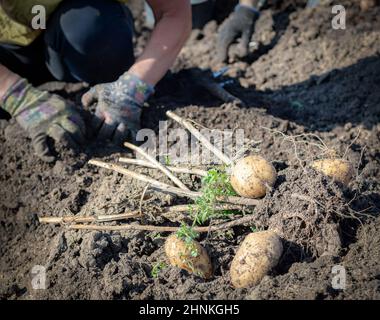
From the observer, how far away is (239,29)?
11.5 feet

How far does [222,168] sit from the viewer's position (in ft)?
6.73

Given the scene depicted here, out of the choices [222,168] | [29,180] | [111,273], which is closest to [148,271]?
[111,273]

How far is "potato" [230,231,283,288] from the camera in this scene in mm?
1671

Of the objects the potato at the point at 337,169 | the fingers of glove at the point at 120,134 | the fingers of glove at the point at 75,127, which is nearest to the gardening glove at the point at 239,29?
the fingers of glove at the point at 120,134

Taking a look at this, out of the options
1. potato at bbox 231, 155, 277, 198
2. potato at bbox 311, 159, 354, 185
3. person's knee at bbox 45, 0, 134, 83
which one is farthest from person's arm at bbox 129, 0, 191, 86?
potato at bbox 311, 159, 354, 185

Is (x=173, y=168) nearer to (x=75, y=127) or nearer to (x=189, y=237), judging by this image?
(x=189, y=237)

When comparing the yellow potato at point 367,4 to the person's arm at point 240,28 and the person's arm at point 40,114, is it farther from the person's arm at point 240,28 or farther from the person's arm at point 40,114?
the person's arm at point 40,114

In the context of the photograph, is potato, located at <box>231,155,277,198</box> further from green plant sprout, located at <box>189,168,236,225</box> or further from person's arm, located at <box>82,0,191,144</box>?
person's arm, located at <box>82,0,191,144</box>

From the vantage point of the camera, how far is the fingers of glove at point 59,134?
2.46m

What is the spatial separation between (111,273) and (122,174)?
64 centimetres

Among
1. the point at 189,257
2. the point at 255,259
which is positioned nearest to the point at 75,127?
the point at 189,257

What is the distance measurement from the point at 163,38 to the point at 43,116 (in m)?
0.76

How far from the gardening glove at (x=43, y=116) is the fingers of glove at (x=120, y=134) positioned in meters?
0.17

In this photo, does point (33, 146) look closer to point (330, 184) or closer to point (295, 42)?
point (330, 184)
